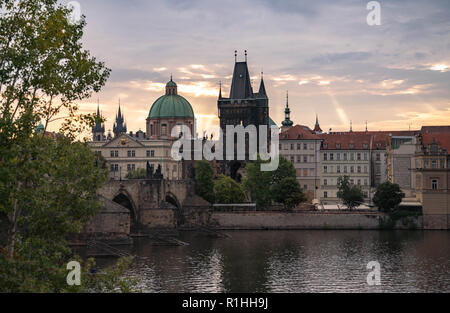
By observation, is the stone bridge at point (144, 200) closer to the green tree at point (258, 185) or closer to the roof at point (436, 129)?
the green tree at point (258, 185)

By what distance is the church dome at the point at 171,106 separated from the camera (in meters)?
149

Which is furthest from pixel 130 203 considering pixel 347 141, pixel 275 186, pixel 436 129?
pixel 436 129

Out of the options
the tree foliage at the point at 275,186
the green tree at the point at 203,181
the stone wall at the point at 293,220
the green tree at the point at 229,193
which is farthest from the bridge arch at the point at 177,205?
the tree foliage at the point at 275,186

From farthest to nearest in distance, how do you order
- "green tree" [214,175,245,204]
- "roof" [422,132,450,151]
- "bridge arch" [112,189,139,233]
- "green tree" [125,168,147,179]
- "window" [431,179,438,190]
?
"green tree" [125,168,147,179], "green tree" [214,175,245,204], "roof" [422,132,450,151], "window" [431,179,438,190], "bridge arch" [112,189,139,233]

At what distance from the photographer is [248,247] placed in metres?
67.9

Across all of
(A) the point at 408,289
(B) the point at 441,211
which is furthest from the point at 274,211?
(A) the point at 408,289

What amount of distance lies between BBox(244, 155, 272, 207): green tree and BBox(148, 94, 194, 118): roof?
176 ft

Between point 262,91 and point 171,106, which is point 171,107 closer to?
point 171,106

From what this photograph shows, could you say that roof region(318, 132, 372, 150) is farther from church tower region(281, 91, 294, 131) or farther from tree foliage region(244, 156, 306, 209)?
church tower region(281, 91, 294, 131)

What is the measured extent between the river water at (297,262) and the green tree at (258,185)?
1409 cm

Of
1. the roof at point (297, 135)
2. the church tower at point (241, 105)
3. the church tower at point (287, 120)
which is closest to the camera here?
the roof at point (297, 135)

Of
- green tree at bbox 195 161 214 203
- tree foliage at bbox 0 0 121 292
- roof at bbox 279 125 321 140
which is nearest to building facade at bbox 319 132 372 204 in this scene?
roof at bbox 279 125 321 140

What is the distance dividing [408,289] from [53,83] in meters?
30.9

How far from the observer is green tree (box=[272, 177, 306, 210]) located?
89.5m
